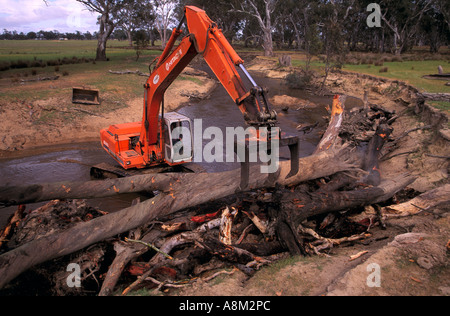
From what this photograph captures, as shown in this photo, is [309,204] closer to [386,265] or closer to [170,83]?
[386,265]

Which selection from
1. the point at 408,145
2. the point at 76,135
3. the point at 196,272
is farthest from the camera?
the point at 76,135

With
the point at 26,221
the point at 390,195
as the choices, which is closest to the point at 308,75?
the point at 390,195

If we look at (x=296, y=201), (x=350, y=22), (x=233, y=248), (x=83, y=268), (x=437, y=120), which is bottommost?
(x=83, y=268)

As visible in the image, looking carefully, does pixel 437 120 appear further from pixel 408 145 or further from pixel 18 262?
pixel 18 262

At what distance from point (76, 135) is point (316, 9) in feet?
159

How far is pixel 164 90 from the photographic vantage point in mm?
9406

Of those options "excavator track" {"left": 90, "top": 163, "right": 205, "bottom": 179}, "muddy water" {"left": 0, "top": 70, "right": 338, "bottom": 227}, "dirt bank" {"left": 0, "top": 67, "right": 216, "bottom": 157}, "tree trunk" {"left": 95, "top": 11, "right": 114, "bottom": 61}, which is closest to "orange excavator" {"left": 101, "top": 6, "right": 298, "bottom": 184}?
"excavator track" {"left": 90, "top": 163, "right": 205, "bottom": 179}

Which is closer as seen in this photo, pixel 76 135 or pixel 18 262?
pixel 18 262

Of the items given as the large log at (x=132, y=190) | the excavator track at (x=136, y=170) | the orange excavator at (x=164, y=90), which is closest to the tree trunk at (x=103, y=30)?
the orange excavator at (x=164, y=90)

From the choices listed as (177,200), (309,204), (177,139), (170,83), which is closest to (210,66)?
(170,83)

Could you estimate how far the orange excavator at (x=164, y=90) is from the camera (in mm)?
6098

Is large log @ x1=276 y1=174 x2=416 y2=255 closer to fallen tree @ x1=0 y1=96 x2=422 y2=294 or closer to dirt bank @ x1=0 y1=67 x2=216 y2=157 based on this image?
fallen tree @ x1=0 y1=96 x2=422 y2=294

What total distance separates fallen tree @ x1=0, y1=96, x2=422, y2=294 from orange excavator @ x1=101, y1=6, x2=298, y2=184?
2001 mm

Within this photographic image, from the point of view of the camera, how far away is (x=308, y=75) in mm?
31625
